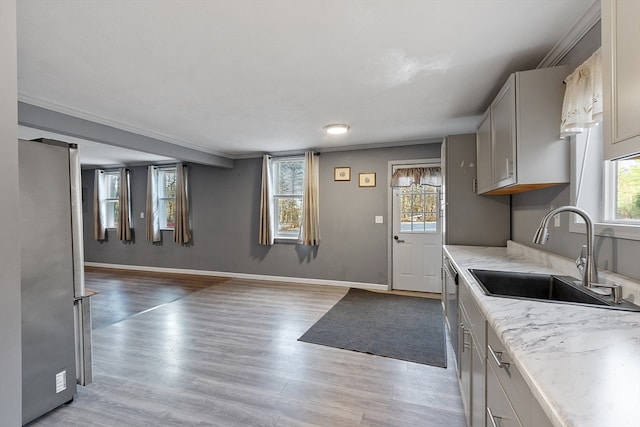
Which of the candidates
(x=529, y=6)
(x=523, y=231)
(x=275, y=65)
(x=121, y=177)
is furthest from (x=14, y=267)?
(x=121, y=177)

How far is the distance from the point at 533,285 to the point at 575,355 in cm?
119

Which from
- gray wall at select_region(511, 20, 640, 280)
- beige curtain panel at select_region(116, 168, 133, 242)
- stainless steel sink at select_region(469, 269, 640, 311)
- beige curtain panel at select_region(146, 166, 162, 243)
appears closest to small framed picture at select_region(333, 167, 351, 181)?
gray wall at select_region(511, 20, 640, 280)

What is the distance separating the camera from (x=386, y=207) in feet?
16.0

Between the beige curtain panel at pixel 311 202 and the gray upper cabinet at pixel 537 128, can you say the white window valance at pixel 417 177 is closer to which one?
the beige curtain panel at pixel 311 202

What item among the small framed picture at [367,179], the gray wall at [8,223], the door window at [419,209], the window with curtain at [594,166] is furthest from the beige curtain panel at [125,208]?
the window with curtain at [594,166]

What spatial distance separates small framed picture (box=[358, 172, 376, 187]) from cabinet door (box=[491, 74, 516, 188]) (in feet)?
8.06

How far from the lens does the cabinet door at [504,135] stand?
198cm

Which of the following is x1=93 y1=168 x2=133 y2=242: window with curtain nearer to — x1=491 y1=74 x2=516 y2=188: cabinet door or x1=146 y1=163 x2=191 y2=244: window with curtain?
x1=146 y1=163 x2=191 y2=244: window with curtain

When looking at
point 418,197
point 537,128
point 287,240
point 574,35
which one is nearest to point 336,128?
point 418,197

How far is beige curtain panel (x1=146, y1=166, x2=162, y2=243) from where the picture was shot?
6.12m

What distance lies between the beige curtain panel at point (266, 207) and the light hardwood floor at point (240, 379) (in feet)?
5.80

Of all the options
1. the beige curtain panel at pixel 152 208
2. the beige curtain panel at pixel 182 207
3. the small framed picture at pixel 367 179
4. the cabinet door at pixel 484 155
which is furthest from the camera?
the beige curtain panel at pixel 152 208

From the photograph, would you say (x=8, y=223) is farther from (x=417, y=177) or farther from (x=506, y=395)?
(x=417, y=177)

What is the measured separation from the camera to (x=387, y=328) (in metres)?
3.29
